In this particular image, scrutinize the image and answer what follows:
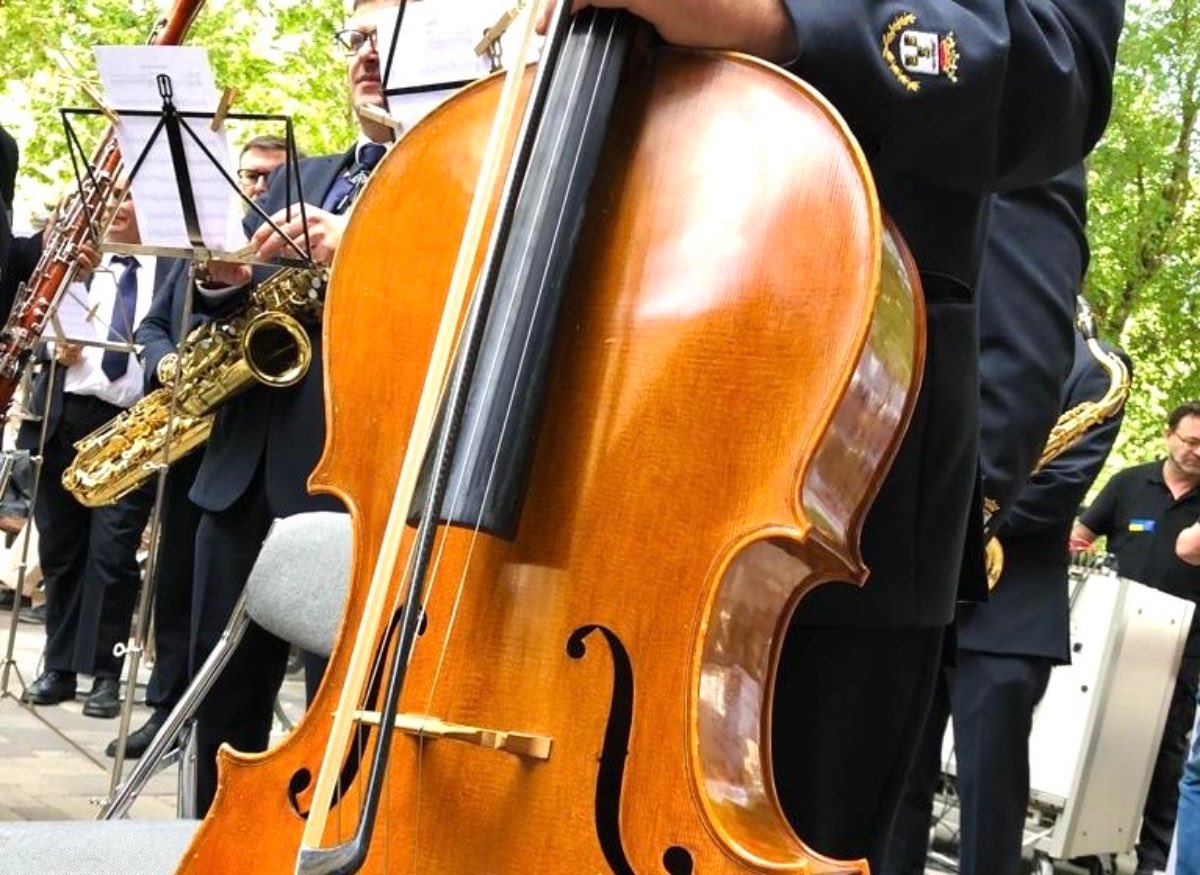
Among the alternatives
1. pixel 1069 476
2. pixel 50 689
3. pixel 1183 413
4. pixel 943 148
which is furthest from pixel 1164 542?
pixel 943 148

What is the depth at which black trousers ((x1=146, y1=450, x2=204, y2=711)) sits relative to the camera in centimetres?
509

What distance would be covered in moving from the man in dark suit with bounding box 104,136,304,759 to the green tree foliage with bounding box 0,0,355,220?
928 cm

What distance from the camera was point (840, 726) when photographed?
1.50m

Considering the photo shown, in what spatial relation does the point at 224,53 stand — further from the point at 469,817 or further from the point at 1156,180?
the point at 469,817

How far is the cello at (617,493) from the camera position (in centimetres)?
126

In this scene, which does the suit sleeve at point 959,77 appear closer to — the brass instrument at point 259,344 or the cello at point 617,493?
the cello at point 617,493

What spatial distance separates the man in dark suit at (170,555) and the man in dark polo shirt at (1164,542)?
391cm

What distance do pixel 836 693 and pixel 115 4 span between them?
14629 millimetres

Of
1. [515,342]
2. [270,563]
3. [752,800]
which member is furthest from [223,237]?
[752,800]

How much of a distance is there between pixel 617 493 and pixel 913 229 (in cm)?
45

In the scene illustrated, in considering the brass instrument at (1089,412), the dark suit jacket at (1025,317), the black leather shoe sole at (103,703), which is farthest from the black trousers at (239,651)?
the black leather shoe sole at (103,703)

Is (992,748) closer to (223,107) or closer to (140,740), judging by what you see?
(223,107)

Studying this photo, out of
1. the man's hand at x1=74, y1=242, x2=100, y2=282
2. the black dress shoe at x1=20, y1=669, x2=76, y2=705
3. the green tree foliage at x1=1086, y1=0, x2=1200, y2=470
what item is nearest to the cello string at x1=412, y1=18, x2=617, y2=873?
the man's hand at x1=74, y1=242, x2=100, y2=282

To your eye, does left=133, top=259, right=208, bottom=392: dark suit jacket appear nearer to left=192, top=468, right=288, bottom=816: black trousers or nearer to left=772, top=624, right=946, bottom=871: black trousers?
left=192, top=468, right=288, bottom=816: black trousers
